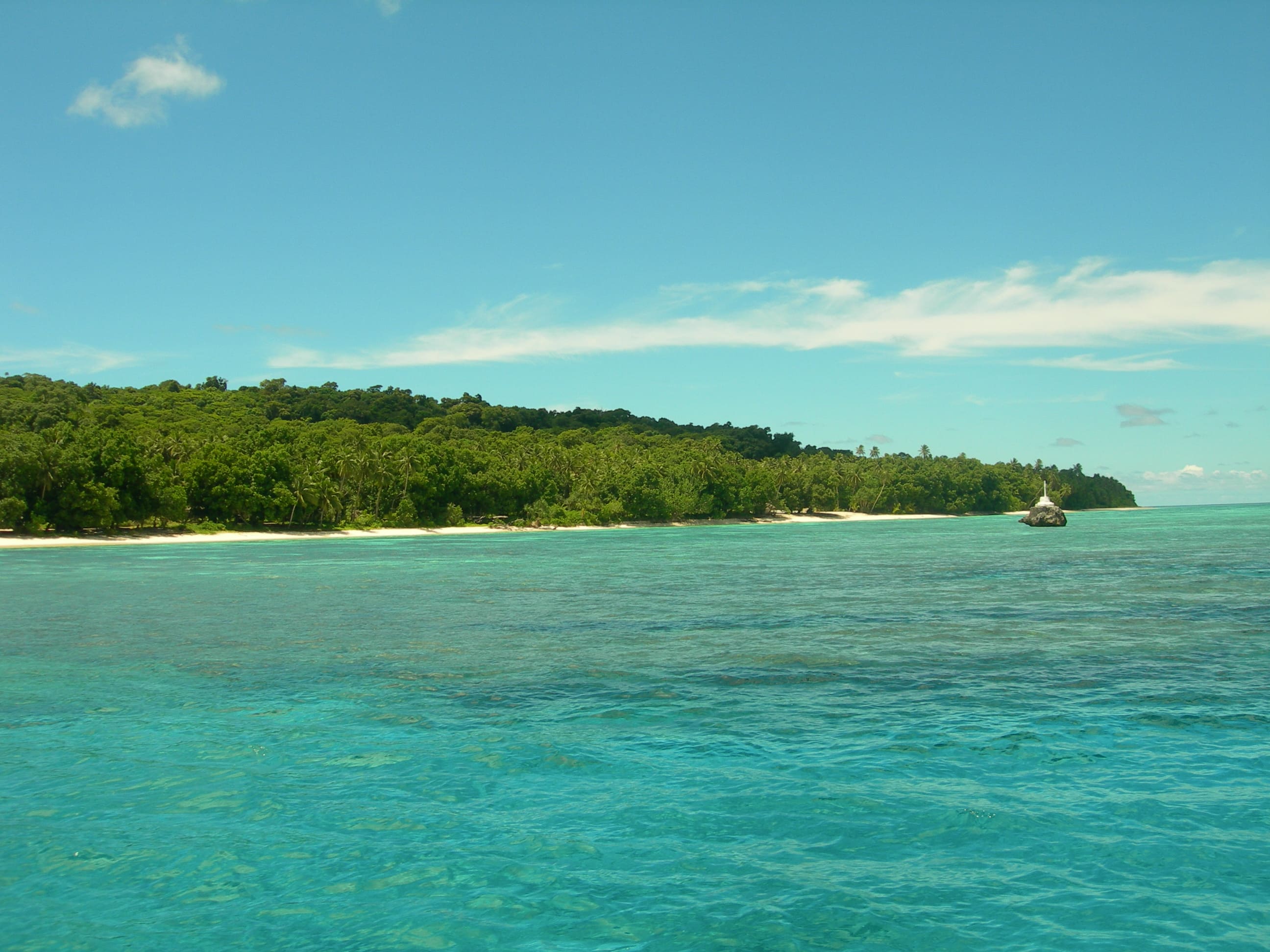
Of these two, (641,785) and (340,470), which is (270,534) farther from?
(641,785)

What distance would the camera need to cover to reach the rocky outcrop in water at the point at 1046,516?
432ft

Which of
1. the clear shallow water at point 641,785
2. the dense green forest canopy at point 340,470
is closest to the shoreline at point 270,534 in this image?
the dense green forest canopy at point 340,470

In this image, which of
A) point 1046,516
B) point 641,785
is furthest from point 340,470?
point 641,785

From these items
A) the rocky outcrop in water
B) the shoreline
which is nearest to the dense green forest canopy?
the shoreline

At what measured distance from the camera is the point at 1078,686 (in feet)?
59.1

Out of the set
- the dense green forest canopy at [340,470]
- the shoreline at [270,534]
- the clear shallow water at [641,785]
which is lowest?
the clear shallow water at [641,785]

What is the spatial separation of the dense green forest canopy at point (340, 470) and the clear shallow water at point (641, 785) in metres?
63.5

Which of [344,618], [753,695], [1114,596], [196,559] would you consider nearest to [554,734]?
[753,695]

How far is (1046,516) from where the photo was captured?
132m

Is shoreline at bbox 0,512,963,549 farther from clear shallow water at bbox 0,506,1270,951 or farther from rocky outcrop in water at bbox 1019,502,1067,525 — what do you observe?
clear shallow water at bbox 0,506,1270,951

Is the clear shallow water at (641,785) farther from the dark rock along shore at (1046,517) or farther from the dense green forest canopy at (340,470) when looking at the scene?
the dark rock along shore at (1046,517)

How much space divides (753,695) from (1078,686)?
6.41 m

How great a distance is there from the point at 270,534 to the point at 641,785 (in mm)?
97015

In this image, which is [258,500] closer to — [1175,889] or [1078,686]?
[1078,686]
